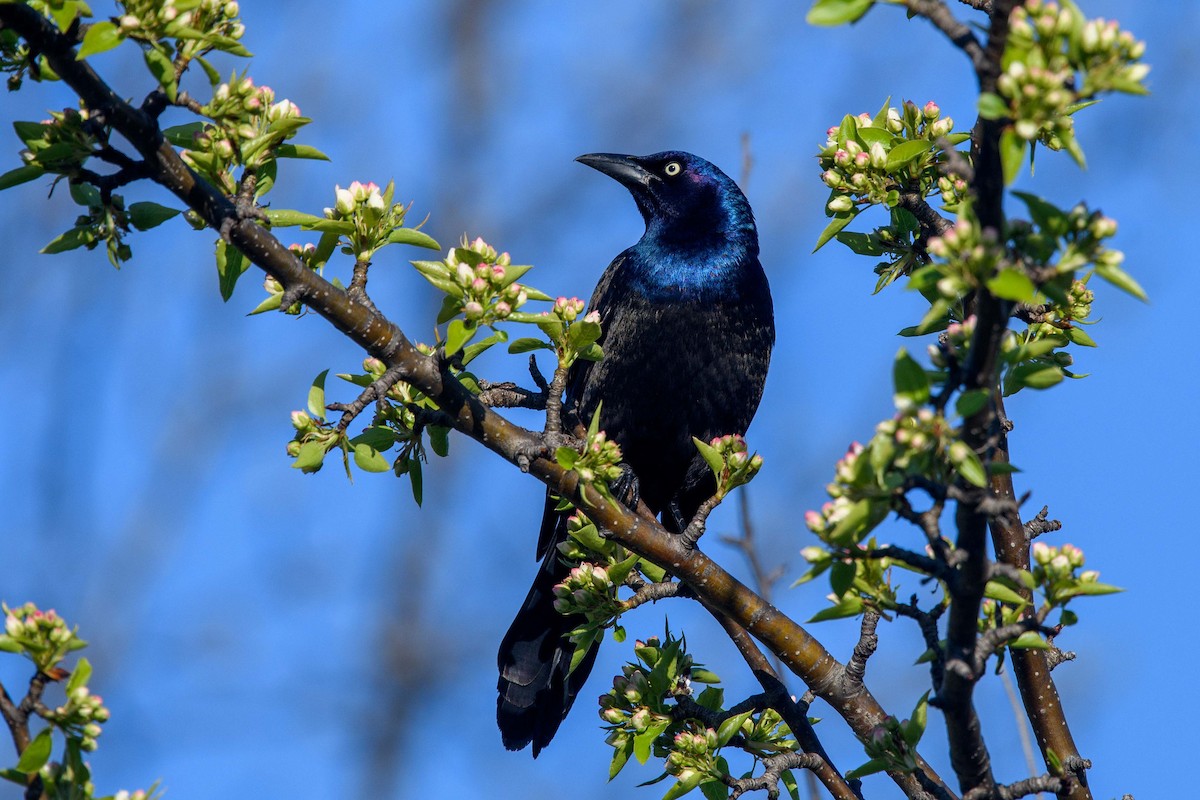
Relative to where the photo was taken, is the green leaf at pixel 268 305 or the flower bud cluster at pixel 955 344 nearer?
the flower bud cluster at pixel 955 344

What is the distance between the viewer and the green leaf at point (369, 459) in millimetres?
2291

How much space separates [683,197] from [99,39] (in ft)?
11.4

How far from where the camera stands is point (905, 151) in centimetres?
255

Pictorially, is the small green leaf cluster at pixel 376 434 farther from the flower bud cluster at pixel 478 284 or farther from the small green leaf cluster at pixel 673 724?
the small green leaf cluster at pixel 673 724

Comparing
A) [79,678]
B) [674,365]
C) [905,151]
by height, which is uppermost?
[674,365]

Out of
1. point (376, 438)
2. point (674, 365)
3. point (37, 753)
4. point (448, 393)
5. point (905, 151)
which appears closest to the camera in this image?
point (37, 753)

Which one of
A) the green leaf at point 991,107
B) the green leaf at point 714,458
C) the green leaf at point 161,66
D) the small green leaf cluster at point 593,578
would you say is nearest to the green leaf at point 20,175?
the green leaf at point 161,66

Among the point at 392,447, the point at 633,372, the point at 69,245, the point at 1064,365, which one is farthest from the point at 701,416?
the point at 69,245

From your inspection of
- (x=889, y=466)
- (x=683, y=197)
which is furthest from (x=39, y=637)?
(x=683, y=197)

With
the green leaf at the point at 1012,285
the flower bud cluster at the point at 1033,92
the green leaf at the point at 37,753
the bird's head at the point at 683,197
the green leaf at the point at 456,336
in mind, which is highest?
the bird's head at the point at 683,197

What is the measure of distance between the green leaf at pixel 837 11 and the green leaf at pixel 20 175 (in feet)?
3.89

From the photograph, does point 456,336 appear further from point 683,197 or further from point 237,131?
point 683,197

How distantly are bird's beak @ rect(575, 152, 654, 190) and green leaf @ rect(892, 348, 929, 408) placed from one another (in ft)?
12.5

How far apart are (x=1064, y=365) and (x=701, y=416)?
1.77 meters
